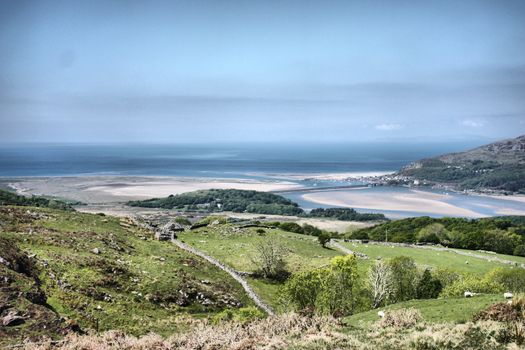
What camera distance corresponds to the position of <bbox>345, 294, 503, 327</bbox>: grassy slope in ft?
68.0

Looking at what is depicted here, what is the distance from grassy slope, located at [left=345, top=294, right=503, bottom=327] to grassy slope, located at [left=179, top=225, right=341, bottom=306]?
15.5 meters

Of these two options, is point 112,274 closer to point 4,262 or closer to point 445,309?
point 4,262

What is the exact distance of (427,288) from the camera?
33.3 m

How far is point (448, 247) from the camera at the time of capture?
7056 centimetres

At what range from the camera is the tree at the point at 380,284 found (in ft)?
106

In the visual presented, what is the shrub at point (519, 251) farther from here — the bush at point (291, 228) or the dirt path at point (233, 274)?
the dirt path at point (233, 274)

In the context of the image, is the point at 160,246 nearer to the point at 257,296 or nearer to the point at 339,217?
the point at 257,296

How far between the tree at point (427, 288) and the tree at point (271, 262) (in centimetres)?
1564

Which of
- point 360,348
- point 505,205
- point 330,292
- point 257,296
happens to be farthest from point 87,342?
point 505,205

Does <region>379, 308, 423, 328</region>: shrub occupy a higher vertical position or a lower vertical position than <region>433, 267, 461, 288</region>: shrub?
higher

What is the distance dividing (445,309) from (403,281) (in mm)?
12611

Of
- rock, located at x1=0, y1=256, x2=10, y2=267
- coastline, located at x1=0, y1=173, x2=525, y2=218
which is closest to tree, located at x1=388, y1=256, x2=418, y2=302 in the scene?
rock, located at x1=0, y1=256, x2=10, y2=267

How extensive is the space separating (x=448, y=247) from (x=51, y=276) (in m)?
65.3

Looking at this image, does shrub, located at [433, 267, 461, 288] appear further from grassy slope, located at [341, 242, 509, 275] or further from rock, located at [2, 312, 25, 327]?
rock, located at [2, 312, 25, 327]
